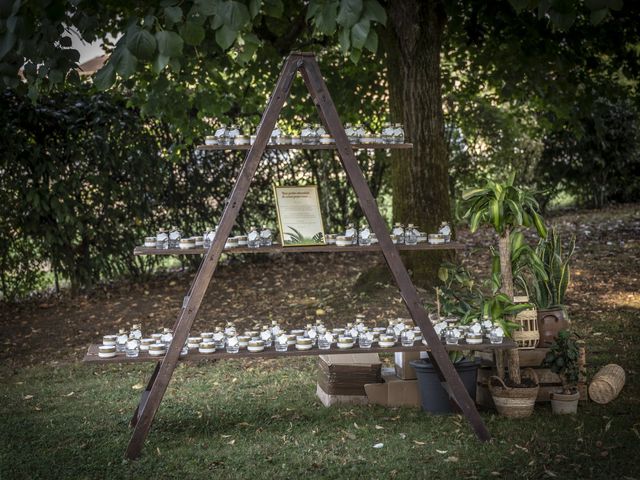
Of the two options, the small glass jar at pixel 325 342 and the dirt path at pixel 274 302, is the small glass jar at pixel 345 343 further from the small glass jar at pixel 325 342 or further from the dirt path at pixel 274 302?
the dirt path at pixel 274 302

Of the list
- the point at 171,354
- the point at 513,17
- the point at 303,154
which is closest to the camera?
the point at 171,354

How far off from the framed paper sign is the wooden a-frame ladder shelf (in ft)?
0.44

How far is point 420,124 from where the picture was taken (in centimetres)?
762

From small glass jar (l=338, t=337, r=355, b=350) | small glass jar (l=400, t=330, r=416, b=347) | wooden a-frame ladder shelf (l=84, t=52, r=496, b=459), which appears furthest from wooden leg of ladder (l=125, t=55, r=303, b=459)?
small glass jar (l=400, t=330, r=416, b=347)

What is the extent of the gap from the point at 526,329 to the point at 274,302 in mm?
3650

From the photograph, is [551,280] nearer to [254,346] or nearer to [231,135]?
[254,346]

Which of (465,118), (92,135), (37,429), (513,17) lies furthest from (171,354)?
(465,118)

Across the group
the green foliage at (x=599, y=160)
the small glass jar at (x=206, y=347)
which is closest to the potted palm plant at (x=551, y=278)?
the small glass jar at (x=206, y=347)

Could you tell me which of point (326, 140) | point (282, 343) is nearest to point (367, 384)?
point (282, 343)

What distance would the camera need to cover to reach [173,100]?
8.24m

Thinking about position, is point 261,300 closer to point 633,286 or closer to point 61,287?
point 61,287

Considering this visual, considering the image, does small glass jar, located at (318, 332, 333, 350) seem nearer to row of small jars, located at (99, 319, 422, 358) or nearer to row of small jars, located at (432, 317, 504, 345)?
row of small jars, located at (99, 319, 422, 358)

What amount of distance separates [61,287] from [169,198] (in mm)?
1642

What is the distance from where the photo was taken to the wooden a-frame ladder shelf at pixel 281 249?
14.0 feet
